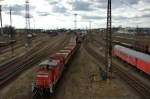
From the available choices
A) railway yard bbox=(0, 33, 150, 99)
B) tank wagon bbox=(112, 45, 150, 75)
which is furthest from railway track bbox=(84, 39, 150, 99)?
tank wagon bbox=(112, 45, 150, 75)

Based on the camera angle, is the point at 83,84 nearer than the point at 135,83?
Yes

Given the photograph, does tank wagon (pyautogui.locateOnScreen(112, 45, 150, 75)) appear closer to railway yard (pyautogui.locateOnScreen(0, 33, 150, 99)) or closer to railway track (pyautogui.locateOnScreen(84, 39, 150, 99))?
railway yard (pyautogui.locateOnScreen(0, 33, 150, 99))

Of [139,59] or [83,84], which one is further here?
[139,59]

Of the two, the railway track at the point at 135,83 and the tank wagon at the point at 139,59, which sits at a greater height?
the tank wagon at the point at 139,59

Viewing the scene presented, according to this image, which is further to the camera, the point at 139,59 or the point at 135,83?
the point at 139,59

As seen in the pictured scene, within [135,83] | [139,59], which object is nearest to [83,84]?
[135,83]

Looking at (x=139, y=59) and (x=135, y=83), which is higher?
(x=139, y=59)

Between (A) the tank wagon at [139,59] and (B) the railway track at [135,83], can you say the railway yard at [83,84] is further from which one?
(A) the tank wagon at [139,59]

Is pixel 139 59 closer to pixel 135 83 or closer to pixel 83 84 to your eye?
pixel 135 83

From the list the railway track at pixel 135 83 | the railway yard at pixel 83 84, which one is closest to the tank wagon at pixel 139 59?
the railway yard at pixel 83 84

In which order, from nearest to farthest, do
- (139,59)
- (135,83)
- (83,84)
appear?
1. (83,84)
2. (135,83)
3. (139,59)

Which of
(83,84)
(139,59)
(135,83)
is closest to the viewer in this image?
(83,84)

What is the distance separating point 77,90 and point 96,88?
7.77ft

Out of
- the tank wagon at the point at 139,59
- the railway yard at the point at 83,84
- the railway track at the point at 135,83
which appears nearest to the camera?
the railway yard at the point at 83,84
